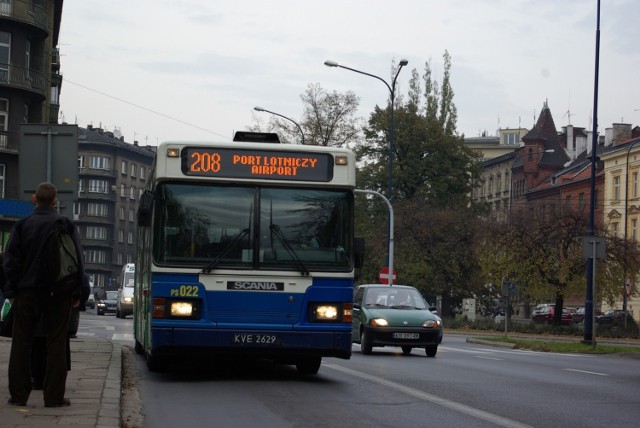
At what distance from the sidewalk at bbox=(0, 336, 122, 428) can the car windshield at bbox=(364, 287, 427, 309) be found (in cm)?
948

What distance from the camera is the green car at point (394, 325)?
24688 mm

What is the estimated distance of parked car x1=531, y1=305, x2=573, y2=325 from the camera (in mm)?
75625

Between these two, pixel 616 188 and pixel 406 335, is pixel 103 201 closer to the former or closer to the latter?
pixel 616 188

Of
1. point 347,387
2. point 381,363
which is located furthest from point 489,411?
point 381,363

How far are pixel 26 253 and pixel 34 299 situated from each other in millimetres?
392

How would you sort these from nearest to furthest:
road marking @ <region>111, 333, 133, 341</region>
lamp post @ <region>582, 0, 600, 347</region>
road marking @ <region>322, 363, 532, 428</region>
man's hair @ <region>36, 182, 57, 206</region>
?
Answer: man's hair @ <region>36, 182, 57, 206</region> → road marking @ <region>322, 363, 532, 428</region> → road marking @ <region>111, 333, 133, 341</region> → lamp post @ <region>582, 0, 600, 347</region>

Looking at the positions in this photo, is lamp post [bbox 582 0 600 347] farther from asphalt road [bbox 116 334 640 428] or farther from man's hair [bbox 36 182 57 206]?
man's hair [bbox 36 182 57 206]

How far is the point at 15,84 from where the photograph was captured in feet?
183

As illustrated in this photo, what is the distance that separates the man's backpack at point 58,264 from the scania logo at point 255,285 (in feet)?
14.8

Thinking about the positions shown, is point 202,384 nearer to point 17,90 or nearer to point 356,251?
point 356,251

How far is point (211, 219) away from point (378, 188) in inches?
2515

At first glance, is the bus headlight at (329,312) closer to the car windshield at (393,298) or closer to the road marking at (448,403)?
the road marking at (448,403)

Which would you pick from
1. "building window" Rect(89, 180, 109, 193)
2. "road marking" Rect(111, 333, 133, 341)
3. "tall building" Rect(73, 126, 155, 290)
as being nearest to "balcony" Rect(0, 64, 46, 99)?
"road marking" Rect(111, 333, 133, 341)

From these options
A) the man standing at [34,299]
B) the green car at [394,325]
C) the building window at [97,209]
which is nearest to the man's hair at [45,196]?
the man standing at [34,299]
